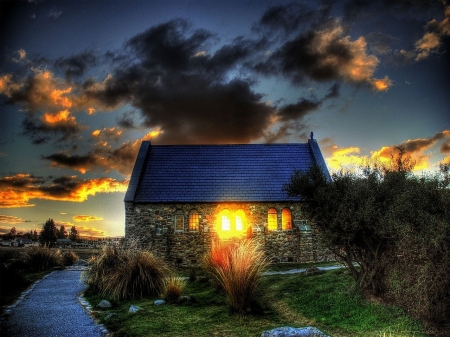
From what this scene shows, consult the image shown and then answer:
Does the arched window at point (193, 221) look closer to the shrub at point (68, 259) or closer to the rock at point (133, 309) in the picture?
the shrub at point (68, 259)

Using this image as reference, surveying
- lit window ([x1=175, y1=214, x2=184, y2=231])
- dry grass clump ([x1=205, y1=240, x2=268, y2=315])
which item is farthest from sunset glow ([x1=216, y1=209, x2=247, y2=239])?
dry grass clump ([x1=205, y1=240, x2=268, y2=315])

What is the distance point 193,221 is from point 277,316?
1361 centimetres

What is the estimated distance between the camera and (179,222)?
71.6 feet

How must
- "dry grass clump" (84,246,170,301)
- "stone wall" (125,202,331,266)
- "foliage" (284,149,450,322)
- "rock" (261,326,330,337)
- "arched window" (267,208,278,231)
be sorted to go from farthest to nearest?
"arched window" (267,208,278,231) < "stone wall" (125,202,331,266) < "dry grass clump" (84,246,170,301) < "foliage" (284,149,450,322) < "rock" (261,326,330,337)

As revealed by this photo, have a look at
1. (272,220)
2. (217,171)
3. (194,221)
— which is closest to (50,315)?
(194,221)

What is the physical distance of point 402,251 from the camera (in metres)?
7.38

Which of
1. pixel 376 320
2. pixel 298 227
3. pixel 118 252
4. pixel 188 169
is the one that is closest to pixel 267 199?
pixel 298 227

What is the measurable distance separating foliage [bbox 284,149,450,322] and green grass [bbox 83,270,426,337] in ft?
1.66

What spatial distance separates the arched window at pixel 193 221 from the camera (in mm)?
21734

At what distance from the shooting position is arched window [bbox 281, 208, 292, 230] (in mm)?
21938

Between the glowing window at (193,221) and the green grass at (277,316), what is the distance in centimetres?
1075

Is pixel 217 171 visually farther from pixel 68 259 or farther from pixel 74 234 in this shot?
pixel 74 234

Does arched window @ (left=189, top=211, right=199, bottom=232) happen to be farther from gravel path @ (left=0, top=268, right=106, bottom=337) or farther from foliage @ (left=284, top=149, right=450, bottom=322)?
foliage @ (left=284, top=149, right=450, bottom=322)

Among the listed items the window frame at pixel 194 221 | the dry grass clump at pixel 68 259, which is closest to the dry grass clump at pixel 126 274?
the window frame at pixel 194 221
